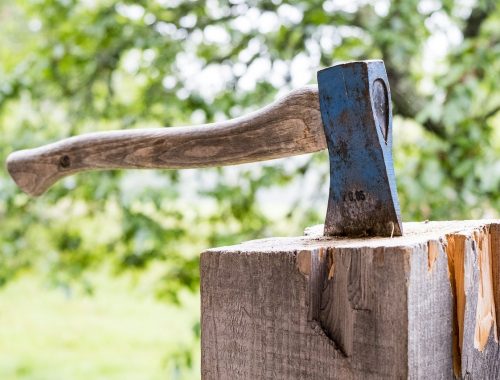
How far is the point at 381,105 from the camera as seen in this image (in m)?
0.99

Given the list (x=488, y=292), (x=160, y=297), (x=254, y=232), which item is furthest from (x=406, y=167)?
(x=488, y=292)

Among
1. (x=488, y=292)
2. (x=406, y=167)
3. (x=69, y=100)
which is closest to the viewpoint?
(x=488, y=292)

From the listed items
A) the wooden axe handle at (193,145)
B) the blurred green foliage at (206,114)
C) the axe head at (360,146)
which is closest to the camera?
the axe head at (360,146)

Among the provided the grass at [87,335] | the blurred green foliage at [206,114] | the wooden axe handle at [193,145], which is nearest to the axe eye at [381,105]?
the wooden axe handle at [193,145]

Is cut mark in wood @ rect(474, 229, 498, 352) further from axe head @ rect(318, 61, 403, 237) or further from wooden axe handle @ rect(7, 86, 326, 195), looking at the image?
wooden axe handle @ rect(7, 86, 326, 195)

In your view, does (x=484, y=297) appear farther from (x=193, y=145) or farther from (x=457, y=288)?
(x=193, y=145)

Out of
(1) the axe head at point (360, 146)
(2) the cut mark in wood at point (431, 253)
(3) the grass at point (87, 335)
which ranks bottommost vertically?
(3) the grass at point (87, 335)

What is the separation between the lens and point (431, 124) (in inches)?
106

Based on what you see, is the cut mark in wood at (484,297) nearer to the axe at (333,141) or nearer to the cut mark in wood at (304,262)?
the axe at (333,141)

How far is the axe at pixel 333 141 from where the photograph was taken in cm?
95

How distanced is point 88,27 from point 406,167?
4.80 feet

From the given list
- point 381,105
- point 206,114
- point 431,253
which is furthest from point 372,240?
point 206,114

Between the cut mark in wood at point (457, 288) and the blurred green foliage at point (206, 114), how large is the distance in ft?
4.77

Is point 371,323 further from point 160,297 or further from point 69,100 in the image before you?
point 69,100
